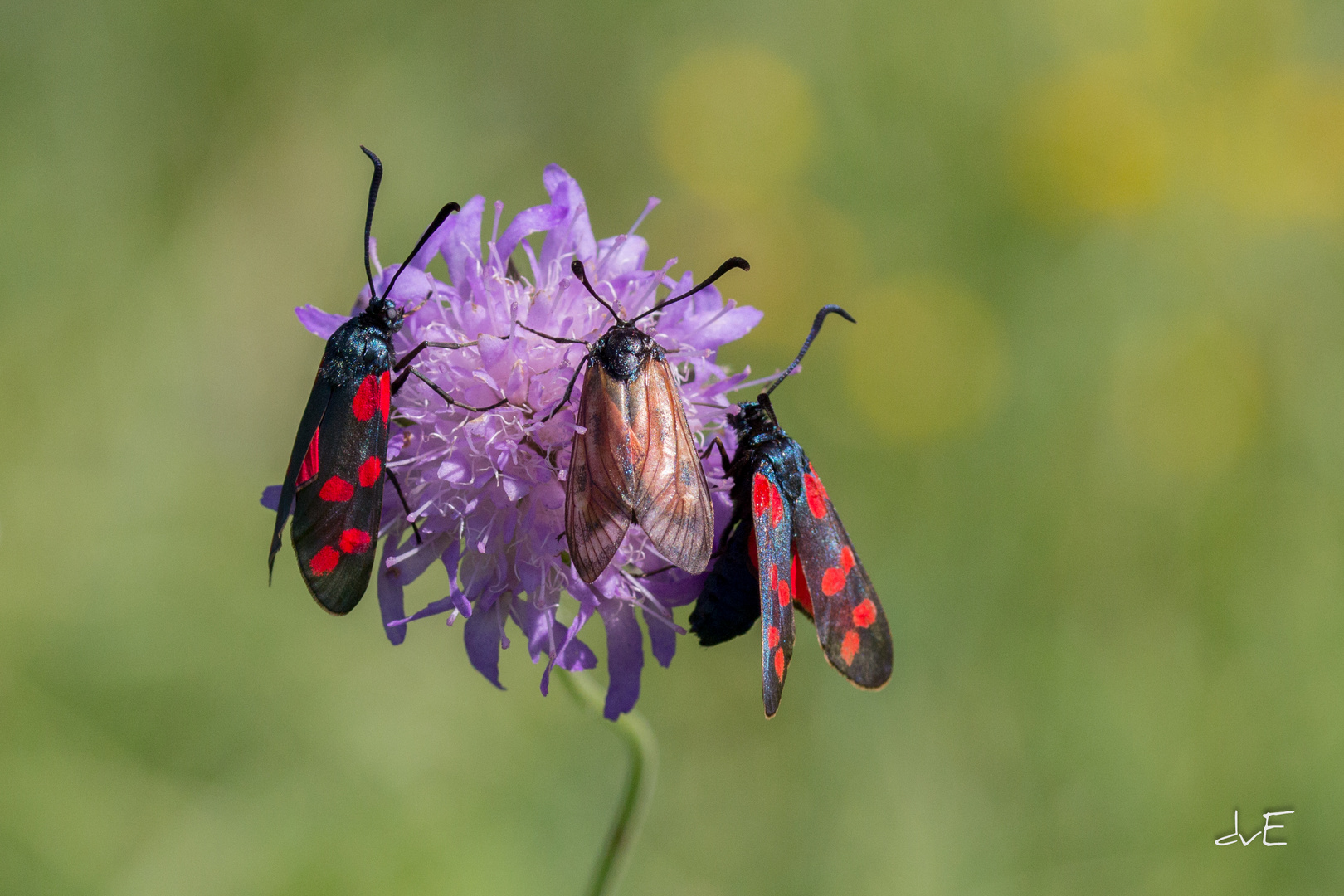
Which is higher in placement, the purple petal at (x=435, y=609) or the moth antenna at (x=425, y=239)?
the moth antenna at (x=425, y=239)

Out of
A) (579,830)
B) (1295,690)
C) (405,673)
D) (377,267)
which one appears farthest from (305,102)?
(1295,690)

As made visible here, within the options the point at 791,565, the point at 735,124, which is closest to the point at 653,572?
the point at 791,565

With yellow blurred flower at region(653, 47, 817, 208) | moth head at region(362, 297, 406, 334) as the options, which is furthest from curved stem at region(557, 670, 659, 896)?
yellow blurred flower at region(653, 47, 817, 208)

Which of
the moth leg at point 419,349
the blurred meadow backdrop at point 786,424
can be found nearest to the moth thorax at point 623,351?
the moth leg at point 419,349

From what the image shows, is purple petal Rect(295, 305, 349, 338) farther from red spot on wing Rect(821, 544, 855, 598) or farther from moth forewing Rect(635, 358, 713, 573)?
red spot on wing Rect(821, 544, 855, 598)

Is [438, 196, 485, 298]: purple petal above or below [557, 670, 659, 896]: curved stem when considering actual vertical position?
above

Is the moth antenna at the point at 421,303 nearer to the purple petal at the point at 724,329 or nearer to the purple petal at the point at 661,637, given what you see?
the purple petal at the point at 724,329

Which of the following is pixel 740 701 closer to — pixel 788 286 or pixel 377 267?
pixel 788 286
